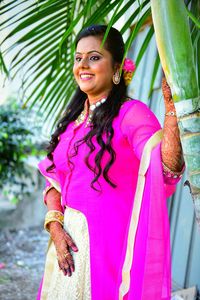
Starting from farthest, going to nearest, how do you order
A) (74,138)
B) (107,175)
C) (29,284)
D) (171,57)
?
(29,284), (74,138), (107,175), (171,57)

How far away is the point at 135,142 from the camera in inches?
→ 50.0

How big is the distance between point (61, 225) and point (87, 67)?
1.86ft

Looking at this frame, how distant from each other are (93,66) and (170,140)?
0.52m

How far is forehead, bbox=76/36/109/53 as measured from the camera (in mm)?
1453

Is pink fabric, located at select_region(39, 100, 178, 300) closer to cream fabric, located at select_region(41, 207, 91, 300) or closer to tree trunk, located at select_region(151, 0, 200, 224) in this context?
cream fabric, located at select_region(41, 207, 91, 300)

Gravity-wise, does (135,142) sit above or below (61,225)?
above

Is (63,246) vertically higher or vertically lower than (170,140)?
lower

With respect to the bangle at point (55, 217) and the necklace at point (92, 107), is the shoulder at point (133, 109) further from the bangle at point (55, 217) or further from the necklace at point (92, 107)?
the bangle at point (55, 217)

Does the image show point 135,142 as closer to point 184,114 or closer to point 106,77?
point 106,77

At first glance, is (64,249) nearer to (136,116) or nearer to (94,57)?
(136,116)

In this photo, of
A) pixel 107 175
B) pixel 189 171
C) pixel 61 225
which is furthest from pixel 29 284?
pixel 189 171

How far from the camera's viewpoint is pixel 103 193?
4.66 feet

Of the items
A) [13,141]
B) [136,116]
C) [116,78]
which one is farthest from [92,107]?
[13,141]

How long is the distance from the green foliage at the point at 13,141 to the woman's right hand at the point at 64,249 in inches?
115
